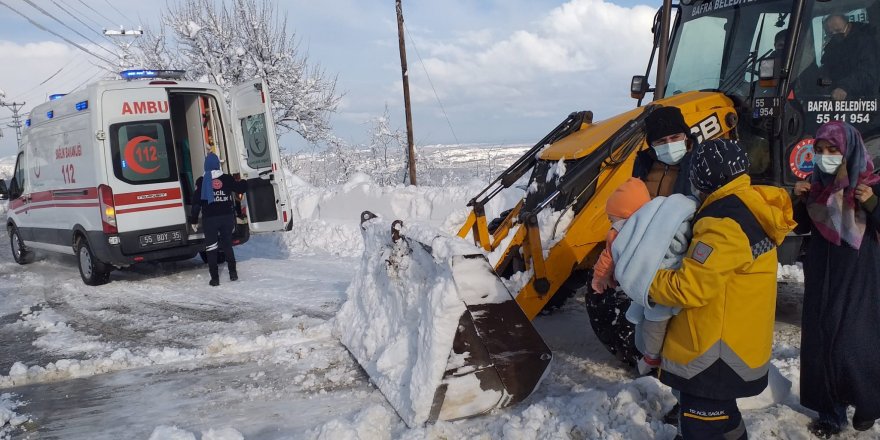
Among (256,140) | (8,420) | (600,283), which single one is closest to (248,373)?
(8,420)

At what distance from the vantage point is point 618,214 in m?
3.24

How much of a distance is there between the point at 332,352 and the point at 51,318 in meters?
4.03

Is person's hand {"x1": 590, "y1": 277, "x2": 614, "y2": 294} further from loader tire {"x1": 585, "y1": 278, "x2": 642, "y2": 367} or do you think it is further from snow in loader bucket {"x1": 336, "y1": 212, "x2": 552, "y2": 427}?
loader tire {"x1": 585, "y1": 278, "x2": 642, "y2": 367}

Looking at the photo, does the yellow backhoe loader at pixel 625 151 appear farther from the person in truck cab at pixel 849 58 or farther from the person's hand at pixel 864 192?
the person's hand at pixel 864 192

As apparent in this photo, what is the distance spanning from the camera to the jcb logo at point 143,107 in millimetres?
8125

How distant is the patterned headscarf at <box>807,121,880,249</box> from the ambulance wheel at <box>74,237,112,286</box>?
338 inches

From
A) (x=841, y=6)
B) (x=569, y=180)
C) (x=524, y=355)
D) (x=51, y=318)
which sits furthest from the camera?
(x=51, y=318)

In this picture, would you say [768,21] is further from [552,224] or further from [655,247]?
[655,247]

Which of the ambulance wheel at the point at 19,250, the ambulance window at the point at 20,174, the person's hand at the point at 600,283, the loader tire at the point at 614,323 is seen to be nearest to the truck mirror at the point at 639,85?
the loader tire at the point at 614,323

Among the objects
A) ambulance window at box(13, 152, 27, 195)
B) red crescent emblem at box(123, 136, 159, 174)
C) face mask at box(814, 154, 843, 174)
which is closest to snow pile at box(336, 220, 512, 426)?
face mask at box(814, 154, 843, 174)

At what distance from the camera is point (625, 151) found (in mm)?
4547

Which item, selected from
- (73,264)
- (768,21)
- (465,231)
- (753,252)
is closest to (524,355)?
(465,231)

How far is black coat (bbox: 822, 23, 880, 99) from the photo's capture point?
16.0ft

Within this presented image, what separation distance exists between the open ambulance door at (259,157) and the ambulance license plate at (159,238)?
3.35ft
